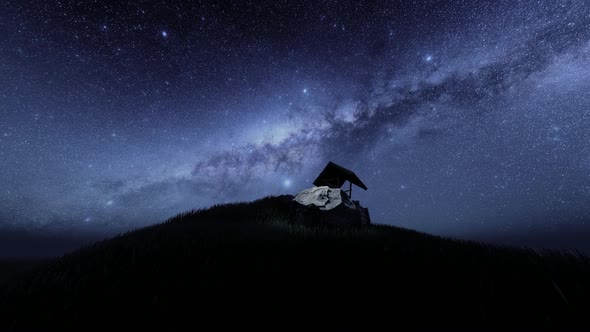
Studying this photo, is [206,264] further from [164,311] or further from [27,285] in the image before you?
[27,285]

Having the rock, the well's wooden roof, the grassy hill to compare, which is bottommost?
the grassy hill

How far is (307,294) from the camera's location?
1997 millimetres

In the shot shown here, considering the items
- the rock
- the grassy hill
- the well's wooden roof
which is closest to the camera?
the grassy hill

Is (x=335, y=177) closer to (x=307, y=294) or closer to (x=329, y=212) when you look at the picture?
(x=329, y=212)

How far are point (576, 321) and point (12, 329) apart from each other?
3.94 meters

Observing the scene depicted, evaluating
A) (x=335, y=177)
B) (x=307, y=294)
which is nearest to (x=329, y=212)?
(x=335, y=177)

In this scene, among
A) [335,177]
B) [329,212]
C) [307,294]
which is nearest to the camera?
[307,294]

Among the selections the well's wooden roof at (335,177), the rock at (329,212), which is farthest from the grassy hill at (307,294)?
the well's wooden roof at (335,177)

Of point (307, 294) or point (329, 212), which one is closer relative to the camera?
point (307, 294)

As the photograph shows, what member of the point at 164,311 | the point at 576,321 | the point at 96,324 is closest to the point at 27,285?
the point at 96,324

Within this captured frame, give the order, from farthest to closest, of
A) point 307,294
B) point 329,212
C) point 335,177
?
point 335,177 → point 329,212 → point 307,294

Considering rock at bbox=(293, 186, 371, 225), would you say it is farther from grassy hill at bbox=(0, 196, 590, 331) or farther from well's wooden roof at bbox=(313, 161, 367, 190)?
grassy hill at bbox=(0, 196, 590, 331)

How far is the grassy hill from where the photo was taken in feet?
5.22

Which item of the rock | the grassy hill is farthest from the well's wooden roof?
the grassy hill
